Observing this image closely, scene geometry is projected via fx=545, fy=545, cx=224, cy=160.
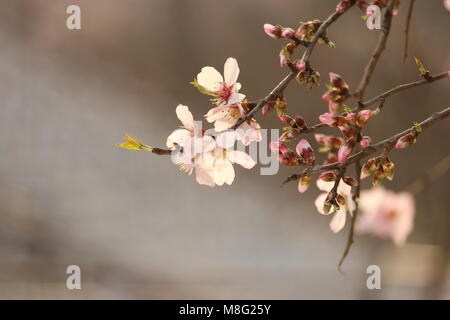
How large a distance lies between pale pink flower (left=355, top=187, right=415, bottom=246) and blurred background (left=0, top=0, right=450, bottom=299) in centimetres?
55

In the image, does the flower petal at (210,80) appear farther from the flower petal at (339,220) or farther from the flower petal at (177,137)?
the flower petal at (339,220)

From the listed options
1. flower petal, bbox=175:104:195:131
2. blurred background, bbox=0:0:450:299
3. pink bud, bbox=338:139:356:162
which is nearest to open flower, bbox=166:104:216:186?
flower petal, bbox=175:104:195:131

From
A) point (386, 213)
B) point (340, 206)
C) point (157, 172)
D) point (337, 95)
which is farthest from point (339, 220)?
point (157, 172)

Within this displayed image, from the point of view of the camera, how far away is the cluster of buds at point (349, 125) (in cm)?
45

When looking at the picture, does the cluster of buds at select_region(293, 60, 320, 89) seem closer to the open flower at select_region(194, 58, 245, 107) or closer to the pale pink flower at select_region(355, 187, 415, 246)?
the open flower at select_region(194, 58, 245, 107)

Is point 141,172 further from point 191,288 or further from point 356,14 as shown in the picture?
point 356,14

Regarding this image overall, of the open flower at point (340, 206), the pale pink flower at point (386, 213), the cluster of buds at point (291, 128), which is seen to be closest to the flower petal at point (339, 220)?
the open flower at point (340, 206)

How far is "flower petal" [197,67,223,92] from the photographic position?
0.48 metres

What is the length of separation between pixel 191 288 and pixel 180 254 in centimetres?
23

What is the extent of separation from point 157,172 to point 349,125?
84.9 inches

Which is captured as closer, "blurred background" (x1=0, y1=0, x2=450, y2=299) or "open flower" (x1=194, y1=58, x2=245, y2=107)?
"open flower" (x1=194, y1=58, x2=245, y2=107)

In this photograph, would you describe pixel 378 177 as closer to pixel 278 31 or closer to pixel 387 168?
pixel 387 168

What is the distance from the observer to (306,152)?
470 millimetres
